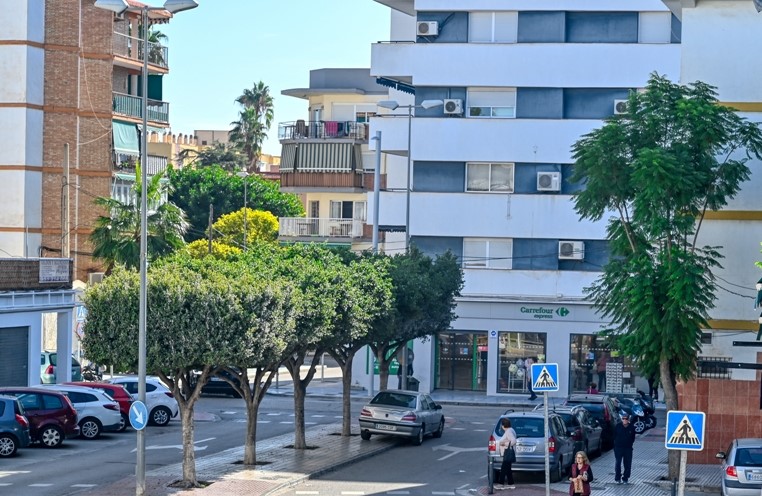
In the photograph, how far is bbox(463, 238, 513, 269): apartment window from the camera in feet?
180

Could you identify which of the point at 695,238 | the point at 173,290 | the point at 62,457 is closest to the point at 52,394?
the point at 62,457

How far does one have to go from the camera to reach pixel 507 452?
28.5 meters

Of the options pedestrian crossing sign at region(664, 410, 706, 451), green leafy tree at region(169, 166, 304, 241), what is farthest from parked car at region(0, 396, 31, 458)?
green leafy tree at region(169, 166, 304, 241)

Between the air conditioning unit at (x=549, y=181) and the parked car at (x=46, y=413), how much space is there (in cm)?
2455

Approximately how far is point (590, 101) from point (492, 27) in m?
4.94

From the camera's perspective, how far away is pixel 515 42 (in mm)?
54125

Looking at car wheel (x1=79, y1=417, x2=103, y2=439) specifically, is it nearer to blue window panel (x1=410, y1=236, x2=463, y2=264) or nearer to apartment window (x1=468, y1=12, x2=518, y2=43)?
blue window panel (x1=410, y1=236, x2=463, y2=264)

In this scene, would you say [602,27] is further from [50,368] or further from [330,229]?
[50,368]

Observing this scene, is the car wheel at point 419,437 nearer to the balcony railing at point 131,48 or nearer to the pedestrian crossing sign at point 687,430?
the pedestrian crossing sign at point 687,430

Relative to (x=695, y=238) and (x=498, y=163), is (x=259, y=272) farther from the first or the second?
(x=498, y=163)

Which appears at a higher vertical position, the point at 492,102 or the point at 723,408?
the point at 492,102

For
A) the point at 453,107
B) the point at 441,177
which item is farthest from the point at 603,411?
the point at 453,107

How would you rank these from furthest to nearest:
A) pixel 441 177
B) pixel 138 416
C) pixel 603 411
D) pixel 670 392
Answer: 1. pixel 441 177
2. pixel 603 411
3. pixel 670 392
4. pixel 138 416

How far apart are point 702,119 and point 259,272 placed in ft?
33.3
